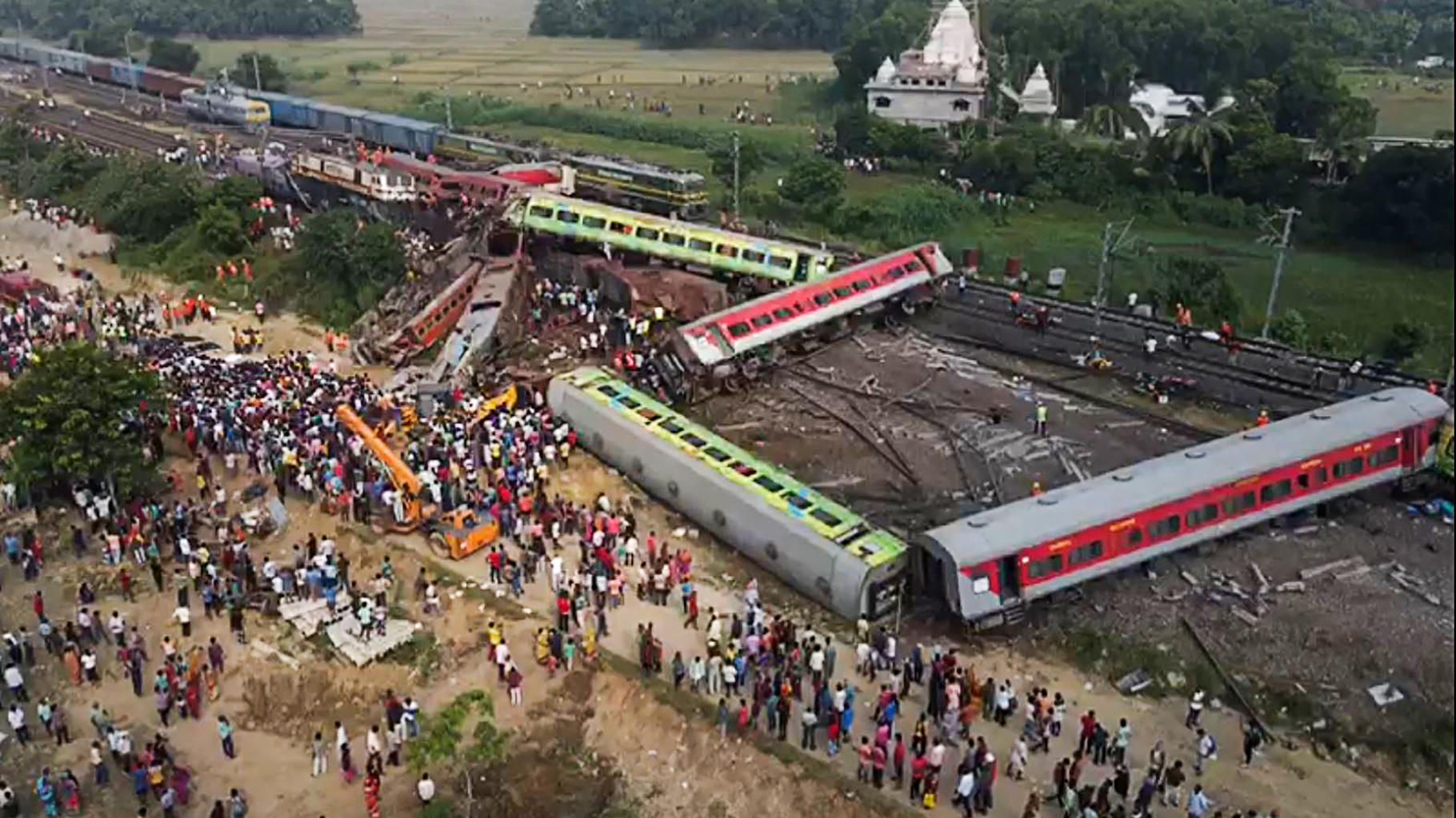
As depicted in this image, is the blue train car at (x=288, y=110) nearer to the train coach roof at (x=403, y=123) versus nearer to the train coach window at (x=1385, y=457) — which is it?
the train coach roof at (x=403, y=123)

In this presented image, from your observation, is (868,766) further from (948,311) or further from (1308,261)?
(1308,261)

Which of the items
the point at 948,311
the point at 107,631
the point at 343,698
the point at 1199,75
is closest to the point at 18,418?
the point at 107,631

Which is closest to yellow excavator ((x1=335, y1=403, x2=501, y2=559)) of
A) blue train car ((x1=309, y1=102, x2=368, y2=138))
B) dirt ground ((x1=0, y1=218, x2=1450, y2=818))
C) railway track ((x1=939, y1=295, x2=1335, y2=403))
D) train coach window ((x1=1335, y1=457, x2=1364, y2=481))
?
dirt ground ((x1=0, y1=218, x2=1450, y2=818))

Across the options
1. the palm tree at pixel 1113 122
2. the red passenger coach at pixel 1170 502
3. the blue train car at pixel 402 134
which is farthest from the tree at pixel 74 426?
the palm tree at pixel 1113 122

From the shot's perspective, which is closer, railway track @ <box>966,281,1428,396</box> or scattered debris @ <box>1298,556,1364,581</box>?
scattered debris @ <box>1298,556,1364,581</box>

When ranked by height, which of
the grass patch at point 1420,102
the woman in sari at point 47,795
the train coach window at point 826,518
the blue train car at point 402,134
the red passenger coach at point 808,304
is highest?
the grass patch at point 1420,102

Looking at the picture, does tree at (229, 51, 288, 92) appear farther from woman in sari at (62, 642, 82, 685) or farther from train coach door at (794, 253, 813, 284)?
woman in sari at (62, 642, 82, 685)
